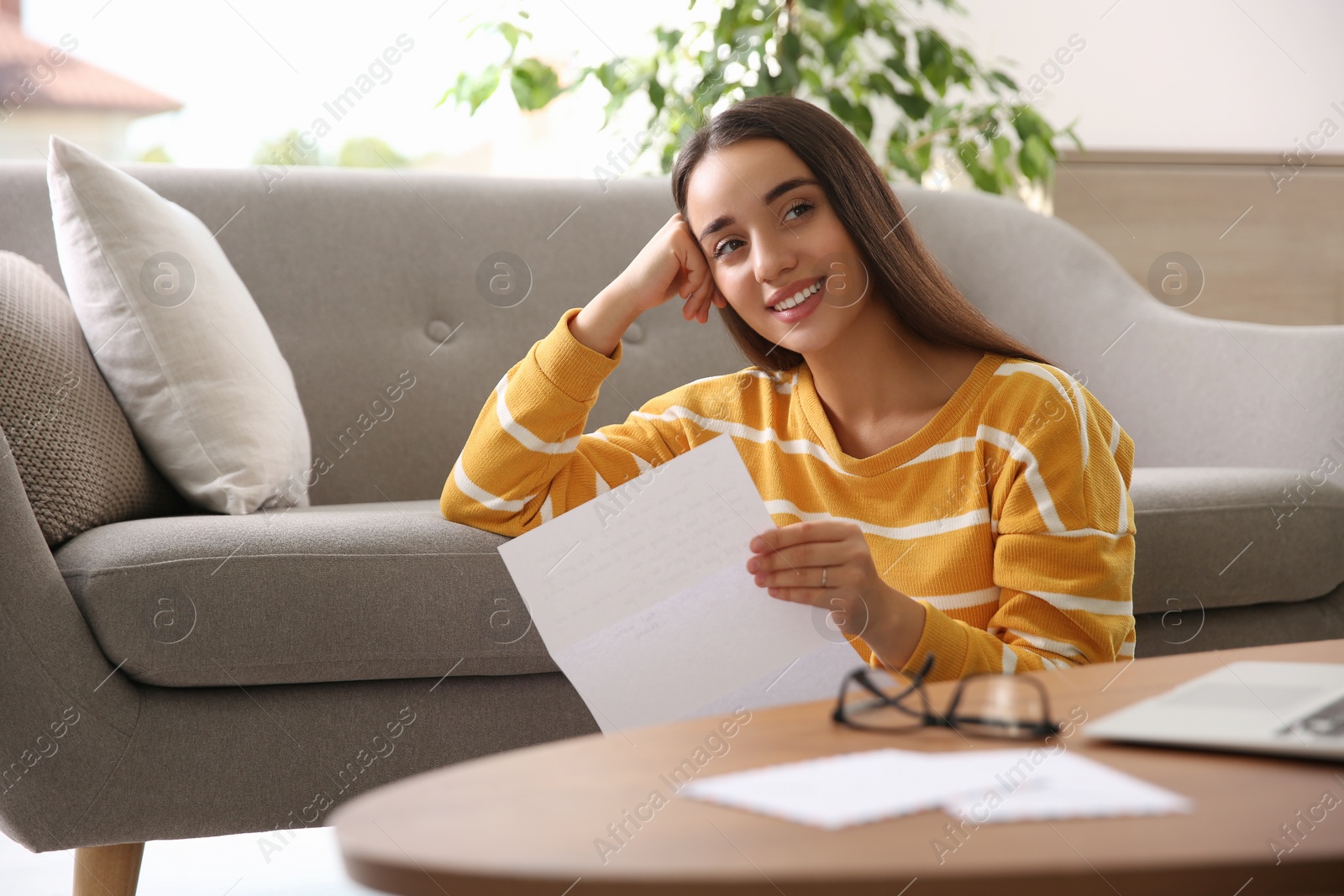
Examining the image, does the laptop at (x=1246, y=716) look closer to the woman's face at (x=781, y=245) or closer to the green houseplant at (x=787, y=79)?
the woman's face at (x=781, y=245)

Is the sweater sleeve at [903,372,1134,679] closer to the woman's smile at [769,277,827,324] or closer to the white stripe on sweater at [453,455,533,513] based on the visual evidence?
the woman's smile at [769,277,827,324]

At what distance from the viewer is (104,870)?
3.47 feet

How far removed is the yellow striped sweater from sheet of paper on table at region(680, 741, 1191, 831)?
1.16 ft

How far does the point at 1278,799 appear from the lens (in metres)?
0.38

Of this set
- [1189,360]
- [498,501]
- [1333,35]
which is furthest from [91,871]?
[1333,35]

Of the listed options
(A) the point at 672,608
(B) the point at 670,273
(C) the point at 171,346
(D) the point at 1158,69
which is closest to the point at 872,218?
(B) the point at 670,273

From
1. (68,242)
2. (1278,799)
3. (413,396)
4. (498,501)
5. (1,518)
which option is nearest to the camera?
(1278,799)

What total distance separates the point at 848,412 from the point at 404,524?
428 millimetres

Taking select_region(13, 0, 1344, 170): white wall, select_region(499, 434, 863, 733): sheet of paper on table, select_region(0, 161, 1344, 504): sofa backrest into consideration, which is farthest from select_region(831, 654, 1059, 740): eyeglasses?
select_region(13, 0, 1344, 170): white wall

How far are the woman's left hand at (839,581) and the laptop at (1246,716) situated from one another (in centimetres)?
23

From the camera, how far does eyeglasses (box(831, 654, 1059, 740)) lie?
47 centimetres

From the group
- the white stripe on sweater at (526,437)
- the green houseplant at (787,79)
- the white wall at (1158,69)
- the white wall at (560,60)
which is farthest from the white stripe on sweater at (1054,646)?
the white wall at (1158,69)

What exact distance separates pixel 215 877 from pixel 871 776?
3.92ft

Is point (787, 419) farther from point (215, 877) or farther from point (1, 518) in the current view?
point (215, 877)
